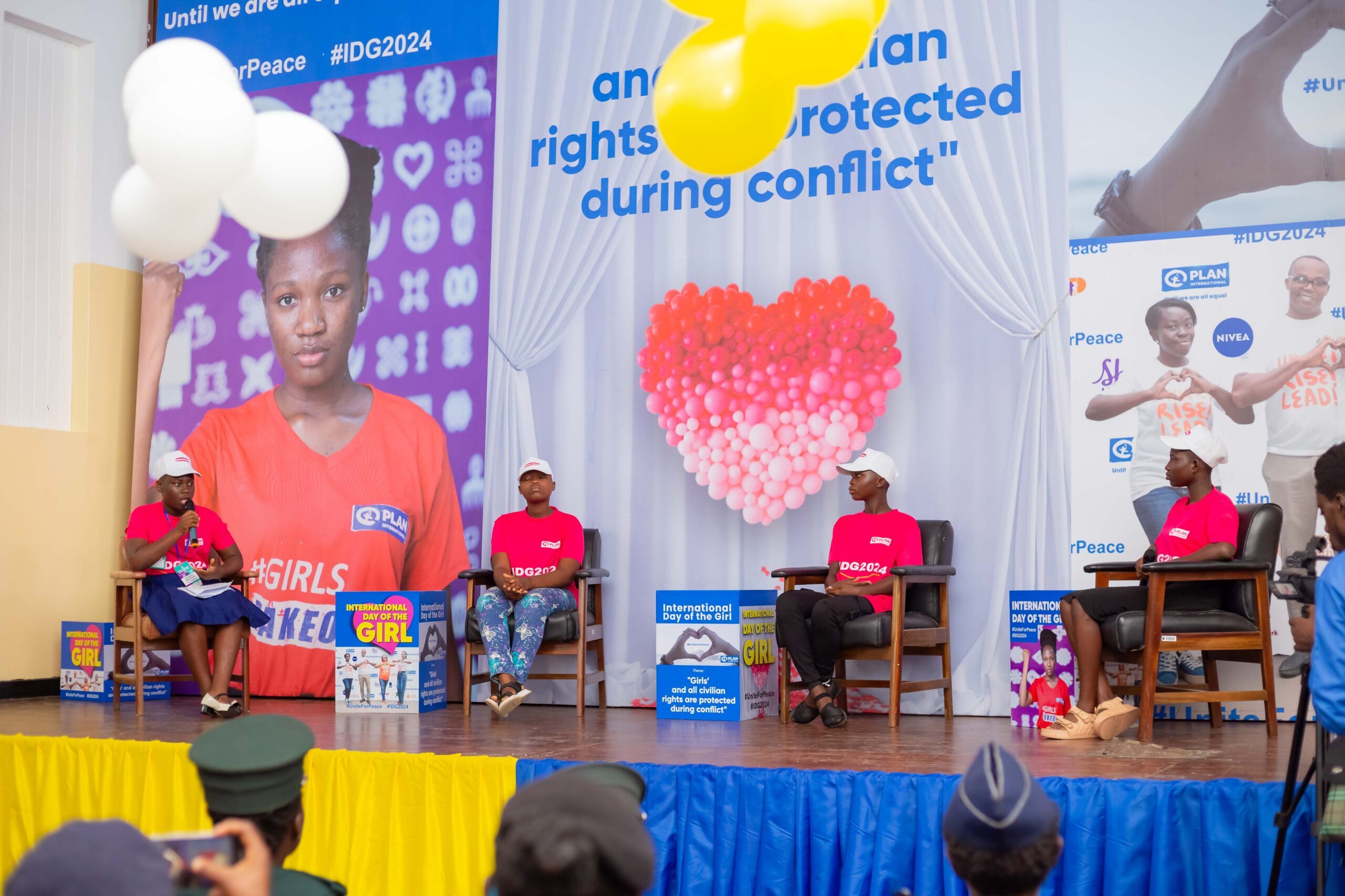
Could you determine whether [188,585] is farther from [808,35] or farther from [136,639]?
[808,35]

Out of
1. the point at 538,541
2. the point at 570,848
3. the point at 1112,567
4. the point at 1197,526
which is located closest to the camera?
the point at 570,848

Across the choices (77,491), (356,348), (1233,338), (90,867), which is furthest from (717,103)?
(77,491)

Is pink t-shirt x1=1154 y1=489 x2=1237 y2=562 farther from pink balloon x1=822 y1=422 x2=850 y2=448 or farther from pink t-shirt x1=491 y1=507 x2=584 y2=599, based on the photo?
pink t-shirt x1=491 y1=507 x2=584 y2=599

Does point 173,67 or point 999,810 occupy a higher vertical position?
point 173,67

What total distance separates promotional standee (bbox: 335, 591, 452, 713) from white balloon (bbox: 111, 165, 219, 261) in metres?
2.58

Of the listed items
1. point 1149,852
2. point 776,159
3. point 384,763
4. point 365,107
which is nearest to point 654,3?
point 776,159

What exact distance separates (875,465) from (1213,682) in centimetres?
143

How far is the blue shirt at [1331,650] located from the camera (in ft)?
7.02

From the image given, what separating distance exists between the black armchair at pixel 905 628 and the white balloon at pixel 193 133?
274cm

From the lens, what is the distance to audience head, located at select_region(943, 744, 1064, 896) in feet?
4.01

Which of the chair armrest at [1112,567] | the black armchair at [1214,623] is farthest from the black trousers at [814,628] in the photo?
the black armchair at [1214,623]

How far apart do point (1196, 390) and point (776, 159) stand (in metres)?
2.03

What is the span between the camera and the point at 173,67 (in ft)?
7.91

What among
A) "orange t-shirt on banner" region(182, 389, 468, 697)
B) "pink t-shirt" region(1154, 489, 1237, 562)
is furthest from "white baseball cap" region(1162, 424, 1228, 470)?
"orange t-shirt on banner" region(182, 389, 468, 697)
